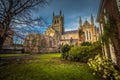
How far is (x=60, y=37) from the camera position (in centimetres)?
8469

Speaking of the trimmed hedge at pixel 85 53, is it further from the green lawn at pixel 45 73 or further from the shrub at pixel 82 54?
the green lawn at pixel 45 73

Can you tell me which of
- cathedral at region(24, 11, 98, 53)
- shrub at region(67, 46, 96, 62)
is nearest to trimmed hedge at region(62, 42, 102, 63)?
shrub at region(67, 46, 96, 62)

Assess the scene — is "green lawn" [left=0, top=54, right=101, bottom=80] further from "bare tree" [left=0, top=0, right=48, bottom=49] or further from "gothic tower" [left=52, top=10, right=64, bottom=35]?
"gothic tower" [left=52, top=10, right=64, bottom=35]

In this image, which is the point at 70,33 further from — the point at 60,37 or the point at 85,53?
the point at 85,53

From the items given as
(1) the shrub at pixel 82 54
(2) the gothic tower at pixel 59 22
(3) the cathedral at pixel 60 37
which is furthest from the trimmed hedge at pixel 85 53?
(2) the gothic tower at pixel 59 22

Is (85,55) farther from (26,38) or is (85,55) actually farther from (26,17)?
(26,17)

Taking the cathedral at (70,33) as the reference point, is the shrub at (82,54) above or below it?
below

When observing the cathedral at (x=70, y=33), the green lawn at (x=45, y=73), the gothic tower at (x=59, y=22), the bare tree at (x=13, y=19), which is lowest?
the green lawn at (x=45, y=73)

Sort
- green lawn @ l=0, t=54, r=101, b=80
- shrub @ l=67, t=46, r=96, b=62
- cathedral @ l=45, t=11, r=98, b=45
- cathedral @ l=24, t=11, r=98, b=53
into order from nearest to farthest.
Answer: green lawn @ l=0, t=54, r=101, b=80, shrub @ l=67, t=46, r=96, b=62, cathedral @ l=24, t=11, r=98, b=53, cathedral @ l=45, t=11, r=98, b=45

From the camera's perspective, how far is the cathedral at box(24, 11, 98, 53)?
21312 millimetres

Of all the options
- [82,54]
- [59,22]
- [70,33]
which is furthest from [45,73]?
[59,22]

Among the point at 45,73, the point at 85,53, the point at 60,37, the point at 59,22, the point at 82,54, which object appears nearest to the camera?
the point at 45,73

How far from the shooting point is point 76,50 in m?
12.4

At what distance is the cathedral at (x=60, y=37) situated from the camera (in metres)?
21.3
